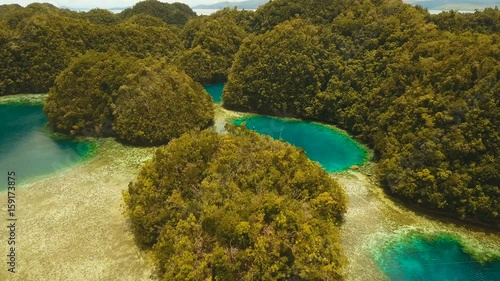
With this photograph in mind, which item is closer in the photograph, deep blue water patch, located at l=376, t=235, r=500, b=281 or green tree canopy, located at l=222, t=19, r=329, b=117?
deep blue water patch, located at l=376, t=235, r=500, b=281

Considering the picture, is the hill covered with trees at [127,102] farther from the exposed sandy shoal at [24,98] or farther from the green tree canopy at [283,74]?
the exposed sandy shoal at [24,98]

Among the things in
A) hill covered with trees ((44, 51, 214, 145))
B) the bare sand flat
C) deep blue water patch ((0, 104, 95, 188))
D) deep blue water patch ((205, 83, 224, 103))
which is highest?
hill covered with trees ((44, 51, 214, 145))

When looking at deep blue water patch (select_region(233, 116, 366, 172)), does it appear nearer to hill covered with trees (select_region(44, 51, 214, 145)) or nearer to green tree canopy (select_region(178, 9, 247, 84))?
hill covered with trees (select_region(44, 51, 214, 145))

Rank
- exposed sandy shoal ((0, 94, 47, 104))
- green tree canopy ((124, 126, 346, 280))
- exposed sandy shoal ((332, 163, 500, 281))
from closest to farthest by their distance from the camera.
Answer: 1. green tree canopy ((124, 126, 346, 280))
2. exposed sandy shoal ((332, 163, 500, 281))
3. exposed sandy shoal ((0, 94, 47, 104))

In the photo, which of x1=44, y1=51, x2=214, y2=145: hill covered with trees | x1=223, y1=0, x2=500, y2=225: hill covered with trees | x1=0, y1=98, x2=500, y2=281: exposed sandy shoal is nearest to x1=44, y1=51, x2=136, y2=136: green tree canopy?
x1=44, y1=51, x2=214, y2=145: hill covered with trees

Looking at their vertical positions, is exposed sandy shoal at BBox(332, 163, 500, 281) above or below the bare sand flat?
above

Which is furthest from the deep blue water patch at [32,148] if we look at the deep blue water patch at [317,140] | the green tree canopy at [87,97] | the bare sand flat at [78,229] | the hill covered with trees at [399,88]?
the hill covered with trees at [399,88]
